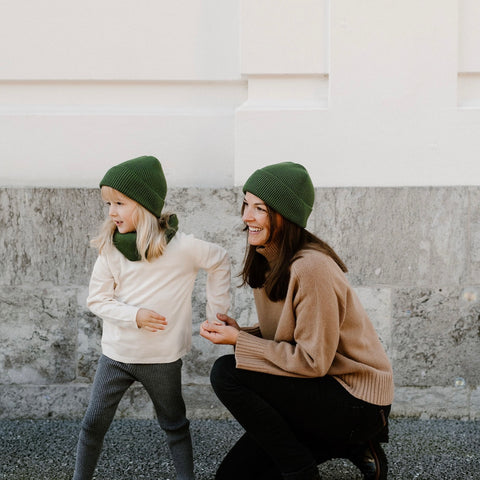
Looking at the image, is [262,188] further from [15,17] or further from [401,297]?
[15,17]

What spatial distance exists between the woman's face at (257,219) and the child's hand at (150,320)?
487mm

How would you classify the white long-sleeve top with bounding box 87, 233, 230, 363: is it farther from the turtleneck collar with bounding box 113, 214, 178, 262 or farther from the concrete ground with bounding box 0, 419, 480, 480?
the concrete ground with bounding box 0, 419, 480, 480

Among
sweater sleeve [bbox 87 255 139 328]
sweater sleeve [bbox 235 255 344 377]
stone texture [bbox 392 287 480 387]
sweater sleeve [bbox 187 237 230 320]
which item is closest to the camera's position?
sweater sleeve [bbox 235 255 344 377]

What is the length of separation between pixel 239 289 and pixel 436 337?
117 cm

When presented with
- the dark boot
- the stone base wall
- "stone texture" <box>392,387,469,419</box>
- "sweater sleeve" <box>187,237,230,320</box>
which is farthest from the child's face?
"stone texture" <box>392,387,469,419</box>

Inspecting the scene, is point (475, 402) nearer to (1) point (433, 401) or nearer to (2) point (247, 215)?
(1) point (433, 401)

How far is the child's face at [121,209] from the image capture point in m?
2.59

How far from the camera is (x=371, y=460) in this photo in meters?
2.68

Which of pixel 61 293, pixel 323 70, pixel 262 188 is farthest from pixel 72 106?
pixel 262 188

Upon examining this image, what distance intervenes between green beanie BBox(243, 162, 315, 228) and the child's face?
0.51 m

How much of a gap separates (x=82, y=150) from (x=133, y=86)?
51 centimetres

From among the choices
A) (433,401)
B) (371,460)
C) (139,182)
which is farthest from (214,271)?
(433,401)

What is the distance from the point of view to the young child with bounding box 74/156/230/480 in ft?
8.43

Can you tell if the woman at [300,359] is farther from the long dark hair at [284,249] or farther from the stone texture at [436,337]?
the stone texture at [436,337]
